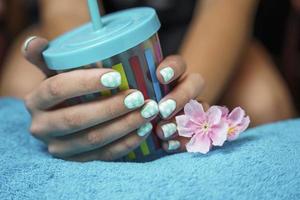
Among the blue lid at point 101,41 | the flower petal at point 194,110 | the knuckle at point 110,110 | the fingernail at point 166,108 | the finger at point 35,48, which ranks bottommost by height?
the fingernail at point 166,108

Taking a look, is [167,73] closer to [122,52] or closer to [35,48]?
[122,52]

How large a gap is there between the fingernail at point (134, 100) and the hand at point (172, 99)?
0.04 meters

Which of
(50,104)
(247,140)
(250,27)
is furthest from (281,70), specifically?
(50,104)

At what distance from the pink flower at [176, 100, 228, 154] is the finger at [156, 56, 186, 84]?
0.05 meters

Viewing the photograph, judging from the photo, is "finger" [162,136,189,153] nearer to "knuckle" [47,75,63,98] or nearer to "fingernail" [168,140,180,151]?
"fingernail" [168,140,180,151]

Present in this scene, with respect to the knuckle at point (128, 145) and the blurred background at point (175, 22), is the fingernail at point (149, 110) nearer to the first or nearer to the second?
the knuckle at point (128, 145)

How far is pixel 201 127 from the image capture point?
0.45 m

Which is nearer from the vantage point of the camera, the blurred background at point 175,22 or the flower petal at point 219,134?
the flower petal at point 219,134

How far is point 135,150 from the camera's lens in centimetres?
52

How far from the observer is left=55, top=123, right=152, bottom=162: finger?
0.49m

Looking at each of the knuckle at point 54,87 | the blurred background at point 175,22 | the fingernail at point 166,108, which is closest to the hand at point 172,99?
the fingernail at point 166,108

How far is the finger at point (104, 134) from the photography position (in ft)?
1.53

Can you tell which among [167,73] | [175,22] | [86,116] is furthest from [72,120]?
[175,22]

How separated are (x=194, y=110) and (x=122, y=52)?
0.10 m
